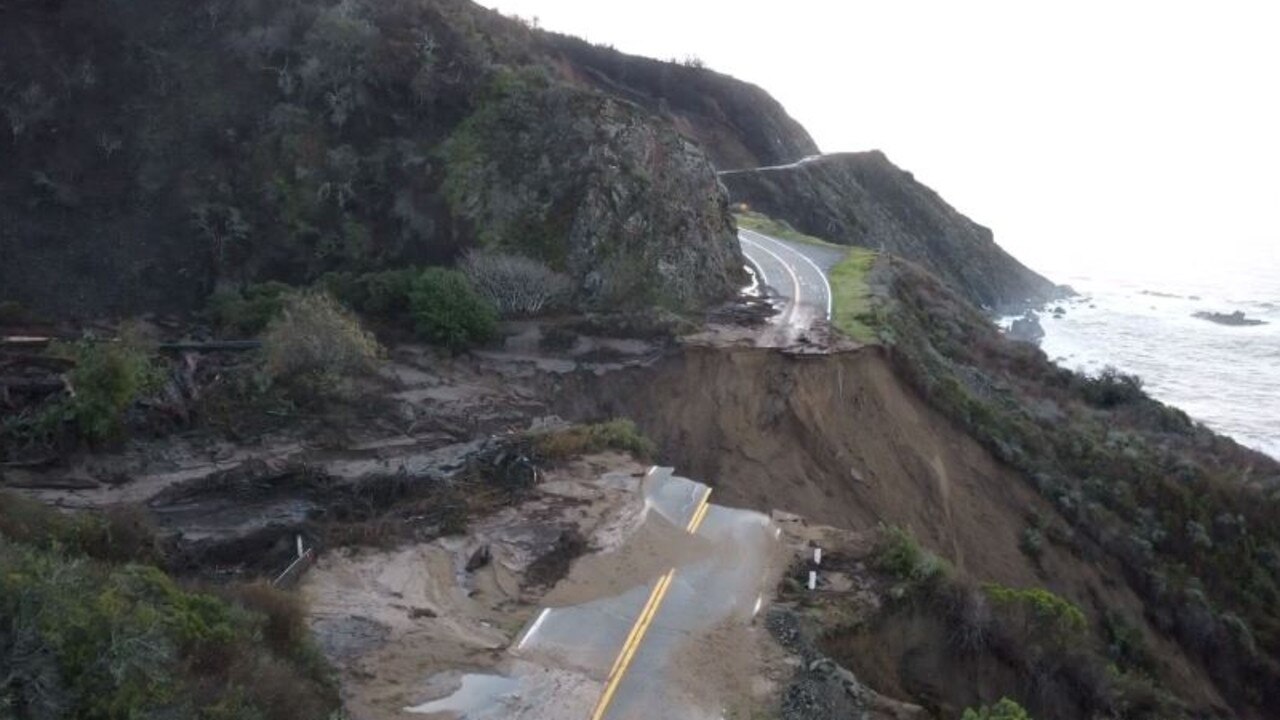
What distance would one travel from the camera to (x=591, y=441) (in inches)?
719

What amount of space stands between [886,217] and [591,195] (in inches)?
1269

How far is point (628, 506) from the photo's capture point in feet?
52.4

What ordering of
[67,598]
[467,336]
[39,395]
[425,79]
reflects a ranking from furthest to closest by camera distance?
[425,79], [467,336], [39,395], [67,598]

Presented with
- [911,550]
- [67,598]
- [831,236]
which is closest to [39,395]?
[67,598]

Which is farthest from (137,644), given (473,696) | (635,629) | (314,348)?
(314,348)

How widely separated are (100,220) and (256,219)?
4.00 meters

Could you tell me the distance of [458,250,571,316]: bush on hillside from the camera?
25156 millimetres

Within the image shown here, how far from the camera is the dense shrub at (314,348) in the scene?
19641 mm

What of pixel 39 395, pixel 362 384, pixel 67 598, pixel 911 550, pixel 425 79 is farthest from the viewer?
pixel 425 79

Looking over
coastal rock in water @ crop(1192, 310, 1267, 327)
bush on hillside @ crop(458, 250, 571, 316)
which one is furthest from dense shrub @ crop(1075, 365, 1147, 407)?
coastal rock in water @ crop(1192, 310, 1267, 327)

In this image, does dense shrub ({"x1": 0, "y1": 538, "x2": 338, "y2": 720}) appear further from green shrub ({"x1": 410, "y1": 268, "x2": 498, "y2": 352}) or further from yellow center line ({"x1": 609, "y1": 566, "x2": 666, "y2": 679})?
green shrub ({"x1": 410, "y1": 268, "x2": 498, "y2": 352})

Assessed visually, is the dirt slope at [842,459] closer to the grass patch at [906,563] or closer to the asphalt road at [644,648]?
the grass patch at [906,563]

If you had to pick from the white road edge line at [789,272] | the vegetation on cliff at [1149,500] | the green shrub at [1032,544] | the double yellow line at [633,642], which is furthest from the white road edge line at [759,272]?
the double yellow line at [633,642]

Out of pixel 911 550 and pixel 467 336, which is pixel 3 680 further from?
pixel 467 336
